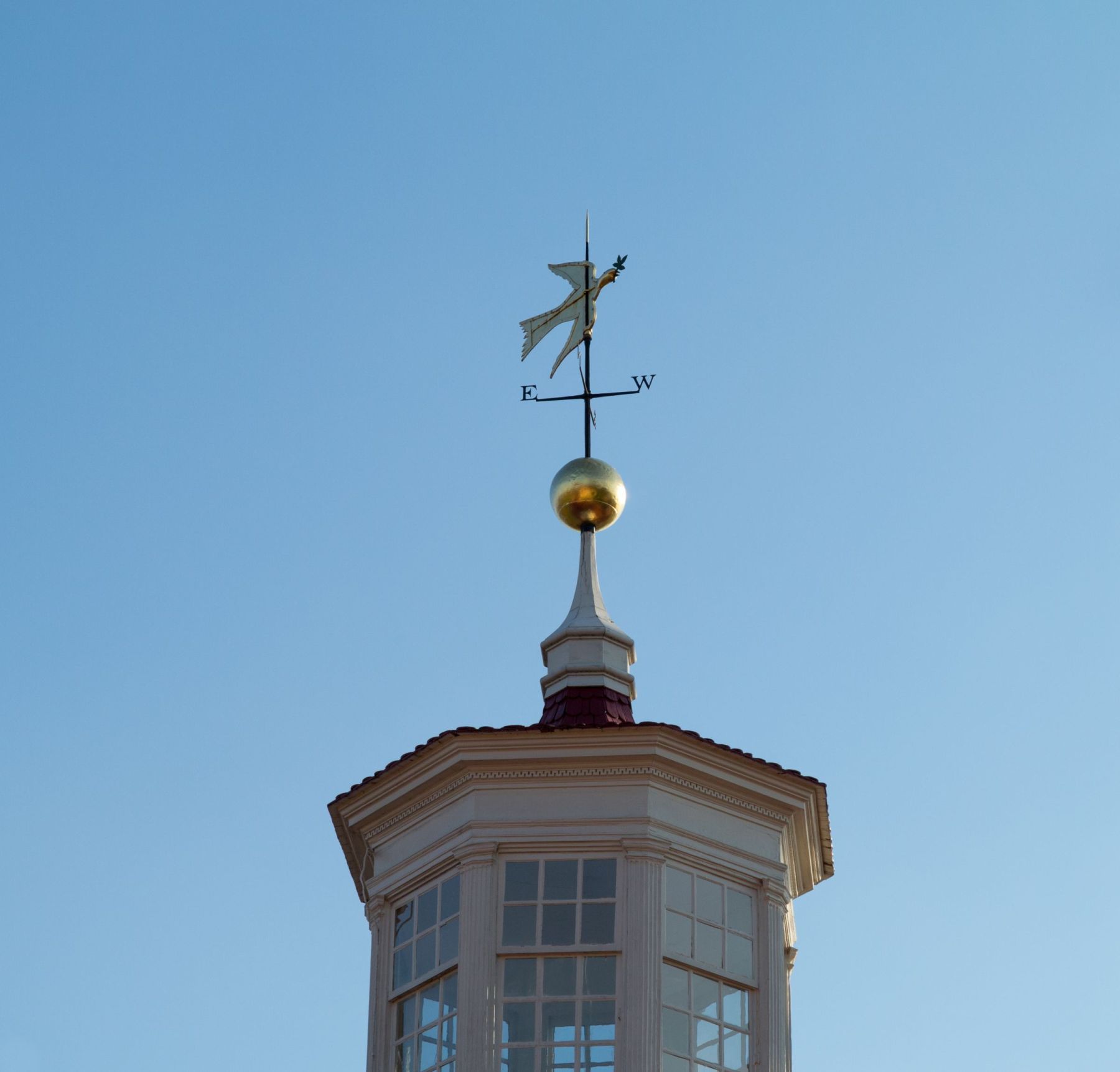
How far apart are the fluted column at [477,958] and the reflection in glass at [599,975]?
80 cm

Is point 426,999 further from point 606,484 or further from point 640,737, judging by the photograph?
point 606,484

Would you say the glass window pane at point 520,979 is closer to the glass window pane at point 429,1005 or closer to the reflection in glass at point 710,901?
the glass window pane at point 429,1005

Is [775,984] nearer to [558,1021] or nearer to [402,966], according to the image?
[558,1021]

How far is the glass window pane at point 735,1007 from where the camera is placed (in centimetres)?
2161

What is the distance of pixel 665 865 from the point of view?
22.0m

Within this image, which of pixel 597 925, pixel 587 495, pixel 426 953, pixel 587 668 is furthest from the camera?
pixel 587 495

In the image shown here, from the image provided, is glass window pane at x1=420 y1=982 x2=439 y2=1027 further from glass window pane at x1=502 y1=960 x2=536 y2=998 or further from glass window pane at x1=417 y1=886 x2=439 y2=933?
glass window pane at x1=502 y1=960 x2=536 y2=998

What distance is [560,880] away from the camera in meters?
21.9

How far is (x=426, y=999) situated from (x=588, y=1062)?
1.80 metres

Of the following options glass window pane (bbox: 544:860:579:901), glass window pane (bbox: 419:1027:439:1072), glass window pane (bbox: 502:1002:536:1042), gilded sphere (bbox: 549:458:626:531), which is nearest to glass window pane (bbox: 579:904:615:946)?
glass window pane (bbox: 544:860:579:901)

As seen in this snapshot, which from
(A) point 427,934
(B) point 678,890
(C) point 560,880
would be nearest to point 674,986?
(B) point 678,890

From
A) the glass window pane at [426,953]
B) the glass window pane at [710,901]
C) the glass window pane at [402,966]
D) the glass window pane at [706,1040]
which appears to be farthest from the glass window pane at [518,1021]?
the glass window pane at [710,901]

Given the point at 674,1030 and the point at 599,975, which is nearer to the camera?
the point at 674,1030

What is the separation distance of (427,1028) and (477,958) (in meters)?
0.86
